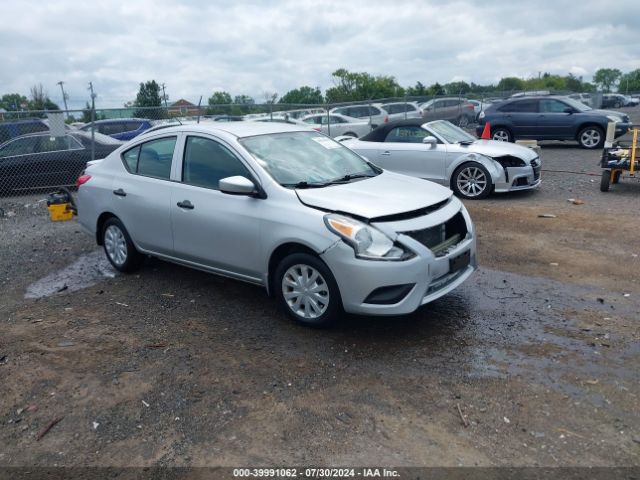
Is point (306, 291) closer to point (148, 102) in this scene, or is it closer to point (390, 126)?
point (390, 126)

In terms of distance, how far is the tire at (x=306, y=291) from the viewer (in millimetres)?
4344

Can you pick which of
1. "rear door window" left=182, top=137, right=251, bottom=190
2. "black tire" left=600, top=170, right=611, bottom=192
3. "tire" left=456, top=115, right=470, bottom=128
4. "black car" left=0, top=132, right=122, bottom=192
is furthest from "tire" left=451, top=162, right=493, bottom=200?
"tire" left=456, top=115, right=470, bottom=128

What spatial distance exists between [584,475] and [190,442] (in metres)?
2.22

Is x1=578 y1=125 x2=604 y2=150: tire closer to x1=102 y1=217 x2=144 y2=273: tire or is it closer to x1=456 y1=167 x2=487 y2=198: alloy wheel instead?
x1=456 y1=167 x2=487 y2=198: alloy wheel

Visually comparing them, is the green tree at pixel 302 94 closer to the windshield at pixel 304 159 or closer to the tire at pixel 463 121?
the tire at pixel 463 121

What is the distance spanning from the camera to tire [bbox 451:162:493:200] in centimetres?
973

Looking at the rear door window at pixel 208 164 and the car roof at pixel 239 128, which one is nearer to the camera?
the rear door window at pixel 208 164

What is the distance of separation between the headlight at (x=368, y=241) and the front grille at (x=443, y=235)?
18 centimetres

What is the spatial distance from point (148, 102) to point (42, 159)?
22.6 meters

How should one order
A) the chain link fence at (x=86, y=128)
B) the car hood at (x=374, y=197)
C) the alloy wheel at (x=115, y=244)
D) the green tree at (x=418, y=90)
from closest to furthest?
the car hood at (x=374, y=197)
the alloy wheel at (x=115, y=244)
the chain link fence at (x=86, y=128)
the green tree at (x=418, y=90)

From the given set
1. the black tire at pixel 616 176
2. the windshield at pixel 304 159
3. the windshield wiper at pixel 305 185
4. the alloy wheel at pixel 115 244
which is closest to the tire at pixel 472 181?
the black tire at pixel 616 176

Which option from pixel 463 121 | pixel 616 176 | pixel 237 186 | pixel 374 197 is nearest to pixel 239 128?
pixel 237 186

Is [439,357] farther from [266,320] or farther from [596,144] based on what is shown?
[596,144]

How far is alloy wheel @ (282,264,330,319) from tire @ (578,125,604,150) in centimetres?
1504
